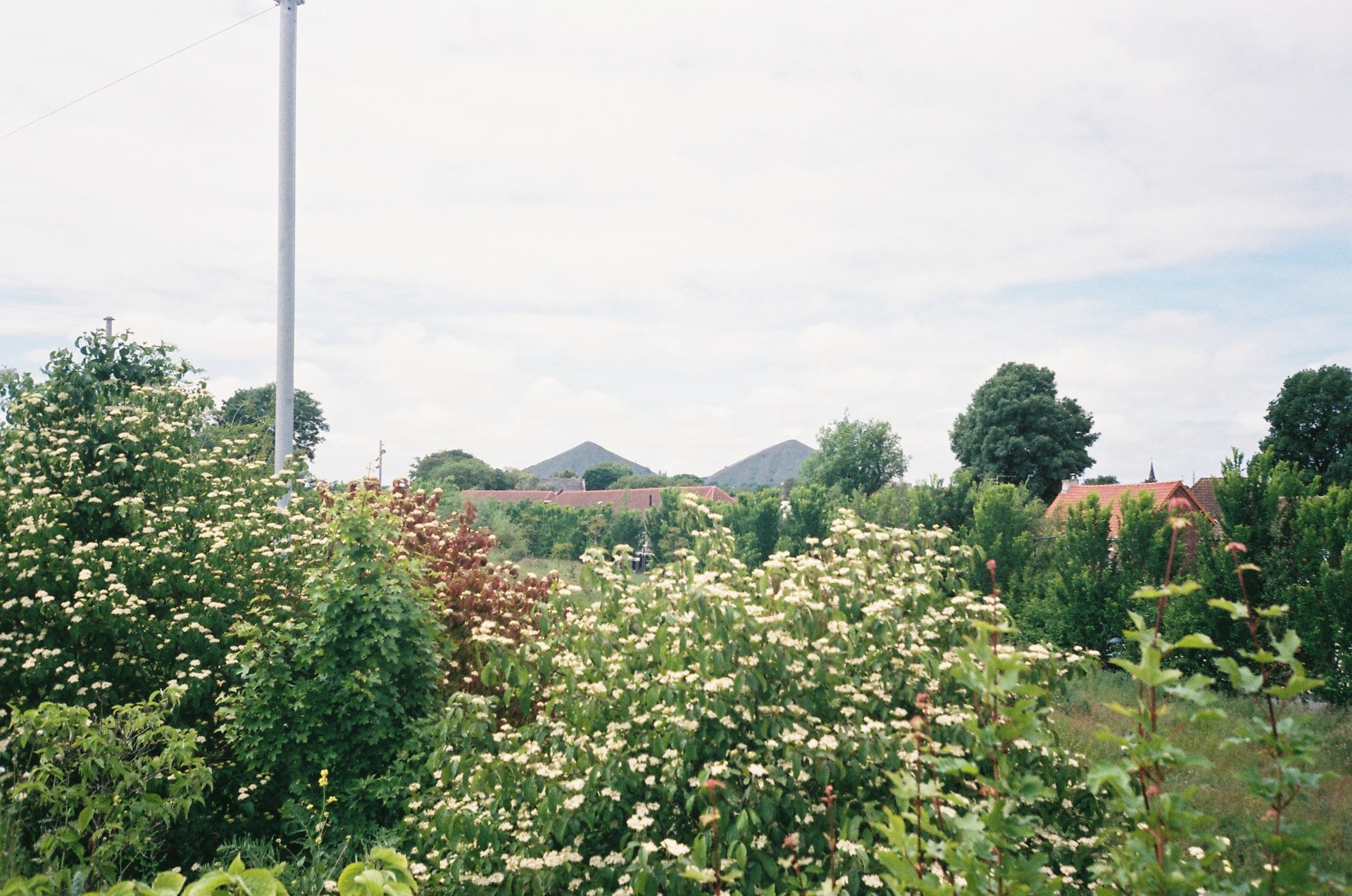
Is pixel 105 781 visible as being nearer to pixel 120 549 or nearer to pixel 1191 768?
pixel 120 549

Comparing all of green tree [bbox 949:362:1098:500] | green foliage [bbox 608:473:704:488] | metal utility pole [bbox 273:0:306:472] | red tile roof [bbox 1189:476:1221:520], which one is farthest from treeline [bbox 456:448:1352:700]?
green foliage [bbox 608:473:704:488]

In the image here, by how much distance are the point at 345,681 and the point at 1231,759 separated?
9.94 meters

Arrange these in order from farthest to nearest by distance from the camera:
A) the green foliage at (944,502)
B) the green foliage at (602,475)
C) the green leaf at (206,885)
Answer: the green foliage at (602,475), the green foliage at (944,502), the green leaf at (206,885)

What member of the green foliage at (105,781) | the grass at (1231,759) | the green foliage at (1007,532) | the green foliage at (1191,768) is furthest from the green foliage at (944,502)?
the green foliage at (1191,768)

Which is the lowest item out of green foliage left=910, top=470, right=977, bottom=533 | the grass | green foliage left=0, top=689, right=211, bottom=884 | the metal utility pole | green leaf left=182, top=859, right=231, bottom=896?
the grass

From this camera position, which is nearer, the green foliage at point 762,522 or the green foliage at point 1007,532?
the green foliage at point 1007,532

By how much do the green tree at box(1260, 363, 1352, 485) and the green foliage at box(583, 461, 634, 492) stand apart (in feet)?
189

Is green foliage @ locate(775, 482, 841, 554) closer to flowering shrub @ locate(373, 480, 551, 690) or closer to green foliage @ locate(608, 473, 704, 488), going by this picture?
flowering shrub @ locate(373, 480, 551, 690)

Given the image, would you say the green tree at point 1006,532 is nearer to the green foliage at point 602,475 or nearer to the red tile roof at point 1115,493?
the red tile roof at point 1115,493

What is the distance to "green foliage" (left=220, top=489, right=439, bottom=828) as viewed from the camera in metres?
6.09

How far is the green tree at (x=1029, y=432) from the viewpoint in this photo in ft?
133

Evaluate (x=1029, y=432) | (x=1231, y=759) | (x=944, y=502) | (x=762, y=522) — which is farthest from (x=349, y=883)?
(x=1029, y=432)

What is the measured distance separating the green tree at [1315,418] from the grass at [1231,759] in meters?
23.9

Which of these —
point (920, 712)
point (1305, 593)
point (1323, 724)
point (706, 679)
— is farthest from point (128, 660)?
point (1305, 593)
